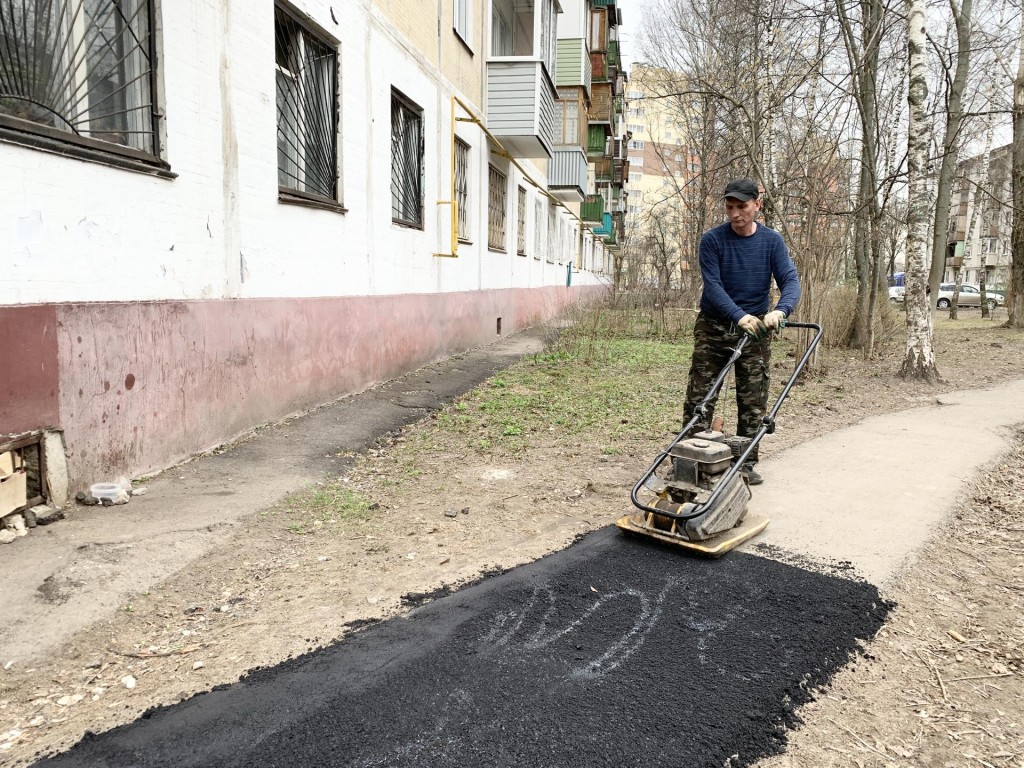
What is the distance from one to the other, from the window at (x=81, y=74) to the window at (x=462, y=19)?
7.99 m

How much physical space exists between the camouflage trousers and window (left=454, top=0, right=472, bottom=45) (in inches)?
358

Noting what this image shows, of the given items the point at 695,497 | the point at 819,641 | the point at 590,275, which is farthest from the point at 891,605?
the point at 590,275

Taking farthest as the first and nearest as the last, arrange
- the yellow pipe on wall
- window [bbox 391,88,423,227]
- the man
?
the yellow pipe on wall → window [bbox 391,88,423,227] → the man

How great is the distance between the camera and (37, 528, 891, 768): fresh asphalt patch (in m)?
2.37

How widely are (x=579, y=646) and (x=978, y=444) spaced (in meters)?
5.38

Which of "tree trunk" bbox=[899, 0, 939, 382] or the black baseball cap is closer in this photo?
the black baseball cap

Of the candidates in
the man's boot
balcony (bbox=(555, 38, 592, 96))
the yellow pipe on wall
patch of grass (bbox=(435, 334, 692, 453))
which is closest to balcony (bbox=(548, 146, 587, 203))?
the yellow pipe on wall

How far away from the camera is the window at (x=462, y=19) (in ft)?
40.1

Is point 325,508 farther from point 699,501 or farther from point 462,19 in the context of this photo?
point 462,19

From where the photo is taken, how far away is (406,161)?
10.4m

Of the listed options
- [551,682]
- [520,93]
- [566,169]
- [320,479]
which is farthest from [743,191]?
[566,169]

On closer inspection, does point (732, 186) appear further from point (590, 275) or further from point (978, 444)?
point (590, 275)

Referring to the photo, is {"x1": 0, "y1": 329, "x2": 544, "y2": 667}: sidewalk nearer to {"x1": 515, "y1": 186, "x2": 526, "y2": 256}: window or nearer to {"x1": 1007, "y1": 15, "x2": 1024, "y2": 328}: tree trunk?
{"x1": 515, "y1": 186, "x2": 526, "y2": 256}: window

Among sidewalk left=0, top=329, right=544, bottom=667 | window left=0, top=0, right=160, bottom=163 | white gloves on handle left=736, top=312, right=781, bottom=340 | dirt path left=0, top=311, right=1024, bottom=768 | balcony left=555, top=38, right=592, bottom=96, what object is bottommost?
dirt path left=0, top=311, right=1024, bottom=768
